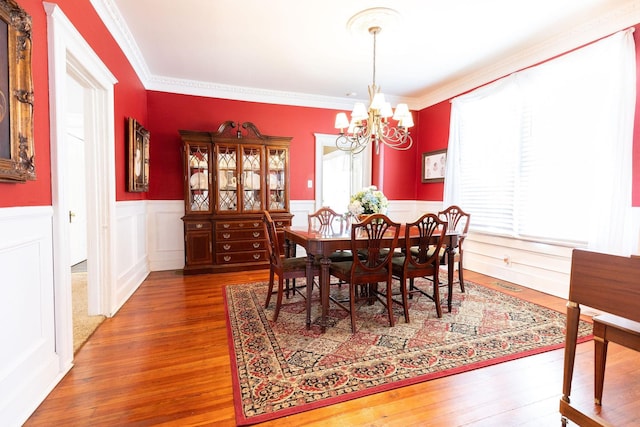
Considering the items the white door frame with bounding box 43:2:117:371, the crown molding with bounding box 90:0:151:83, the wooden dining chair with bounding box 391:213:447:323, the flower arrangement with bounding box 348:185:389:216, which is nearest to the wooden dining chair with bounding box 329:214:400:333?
the wooden dining chair with bounding box 391:213:447:323

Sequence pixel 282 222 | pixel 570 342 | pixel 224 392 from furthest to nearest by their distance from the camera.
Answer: pixel 282 222 → pixel 224 392 → pixel 570 342

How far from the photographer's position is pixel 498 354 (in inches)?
87.0

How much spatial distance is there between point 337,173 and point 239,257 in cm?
362

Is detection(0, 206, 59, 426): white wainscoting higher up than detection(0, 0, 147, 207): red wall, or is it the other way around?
detection(0, 0, 147, 207): red wall

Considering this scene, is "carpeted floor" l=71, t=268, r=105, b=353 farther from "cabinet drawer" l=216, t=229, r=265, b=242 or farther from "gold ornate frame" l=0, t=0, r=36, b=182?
"cabinet drawer" l=216, t=229, r=265, b=242

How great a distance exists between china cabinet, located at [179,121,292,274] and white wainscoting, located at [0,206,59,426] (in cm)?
246

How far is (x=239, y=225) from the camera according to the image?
447 centimetres

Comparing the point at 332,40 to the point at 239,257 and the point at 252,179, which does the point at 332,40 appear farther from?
the point at 239,257

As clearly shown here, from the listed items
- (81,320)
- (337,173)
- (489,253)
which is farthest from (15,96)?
(337,173)

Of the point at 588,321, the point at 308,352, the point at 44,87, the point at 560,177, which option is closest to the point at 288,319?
the point at 308,352

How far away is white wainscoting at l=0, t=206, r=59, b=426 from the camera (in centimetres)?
148

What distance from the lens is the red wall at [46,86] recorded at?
1675mm

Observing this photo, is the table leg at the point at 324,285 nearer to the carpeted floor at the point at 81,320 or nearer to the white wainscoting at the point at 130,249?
the carpeted floor at the point at 81,320

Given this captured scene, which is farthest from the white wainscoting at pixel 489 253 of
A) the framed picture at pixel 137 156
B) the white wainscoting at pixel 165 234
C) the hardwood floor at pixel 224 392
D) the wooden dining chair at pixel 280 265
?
the wooden dining chair at pixel 280 265
